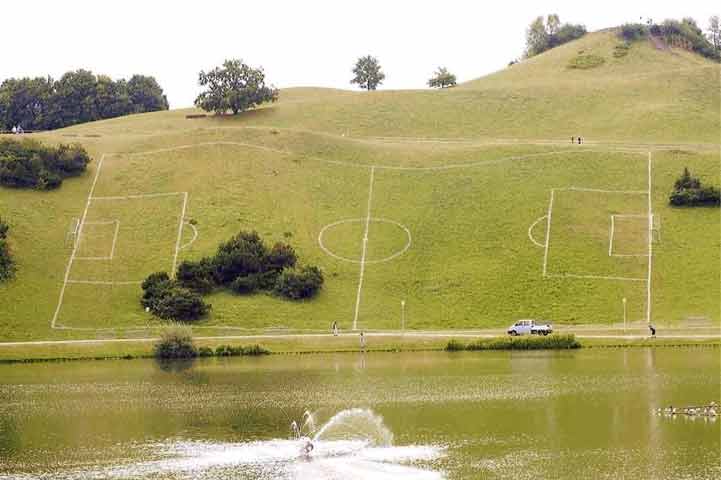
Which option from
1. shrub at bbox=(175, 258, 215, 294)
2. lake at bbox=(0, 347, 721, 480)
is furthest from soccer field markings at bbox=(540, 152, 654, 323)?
shrub at bbox=(175, 258, 215, 294)

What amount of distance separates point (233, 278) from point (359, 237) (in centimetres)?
1721

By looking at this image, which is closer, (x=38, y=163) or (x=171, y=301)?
(x=171, y=301)

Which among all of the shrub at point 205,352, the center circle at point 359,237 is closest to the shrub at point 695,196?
the center circle at point 359,237

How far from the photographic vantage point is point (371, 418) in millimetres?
66750

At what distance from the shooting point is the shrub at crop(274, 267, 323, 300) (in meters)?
123

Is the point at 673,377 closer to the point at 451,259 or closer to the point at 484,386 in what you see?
the point at 484,386

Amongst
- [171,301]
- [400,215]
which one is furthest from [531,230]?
[171,301]

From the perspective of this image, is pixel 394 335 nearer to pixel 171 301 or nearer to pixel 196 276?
pixel 171 301

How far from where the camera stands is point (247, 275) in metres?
127

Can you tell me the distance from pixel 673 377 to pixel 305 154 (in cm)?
8541

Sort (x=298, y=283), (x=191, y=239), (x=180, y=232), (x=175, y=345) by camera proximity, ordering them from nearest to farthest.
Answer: (x=175, y=345) → (x=298, y=283) → (x=191, y=239) → (x=180, y=232)

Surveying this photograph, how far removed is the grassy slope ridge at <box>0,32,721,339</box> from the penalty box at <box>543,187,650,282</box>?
28 cm

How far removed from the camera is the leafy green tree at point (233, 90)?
Answer: 189875 mm

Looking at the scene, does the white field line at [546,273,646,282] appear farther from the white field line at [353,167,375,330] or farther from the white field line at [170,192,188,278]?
the white field line at [170,192,188,278]
